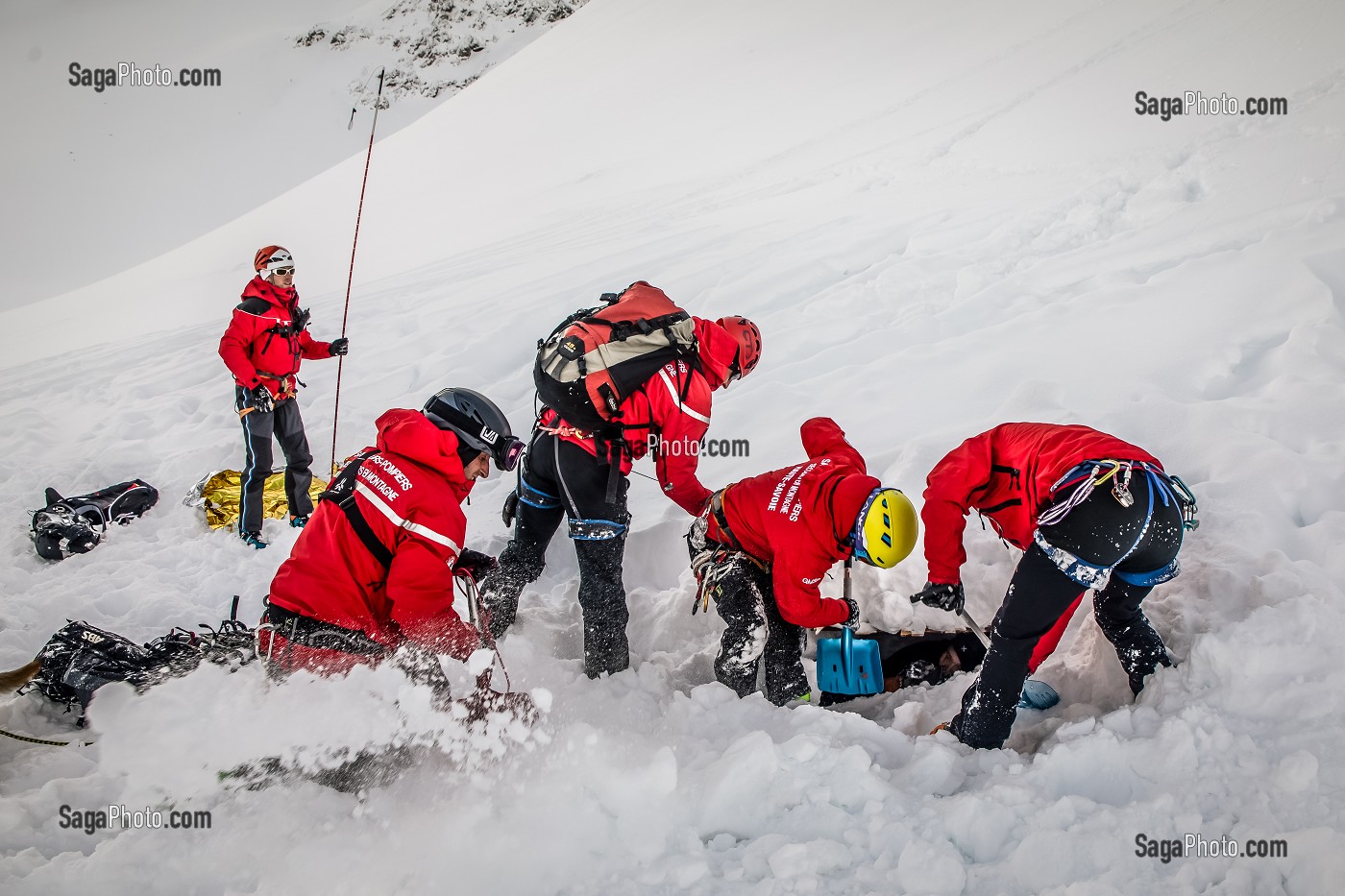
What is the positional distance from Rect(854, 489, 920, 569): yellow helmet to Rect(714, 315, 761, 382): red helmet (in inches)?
32.4

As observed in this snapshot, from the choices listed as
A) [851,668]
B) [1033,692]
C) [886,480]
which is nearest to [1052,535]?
[1033,692]

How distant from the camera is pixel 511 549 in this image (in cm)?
392

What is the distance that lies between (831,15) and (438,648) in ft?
74.8

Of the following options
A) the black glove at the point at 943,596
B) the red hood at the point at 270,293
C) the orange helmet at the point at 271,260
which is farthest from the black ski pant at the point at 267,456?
the black glove at the point at 943,596

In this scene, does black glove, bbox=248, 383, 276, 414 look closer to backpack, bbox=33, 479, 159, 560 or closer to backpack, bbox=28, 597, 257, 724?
backpack, bbox=33, 479, 159, 560

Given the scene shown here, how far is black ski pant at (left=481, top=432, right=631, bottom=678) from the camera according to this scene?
350cm

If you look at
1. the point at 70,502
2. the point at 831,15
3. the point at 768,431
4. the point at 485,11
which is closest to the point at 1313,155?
the point at 768,431

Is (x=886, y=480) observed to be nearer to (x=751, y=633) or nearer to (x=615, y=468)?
(x=751, y=633)

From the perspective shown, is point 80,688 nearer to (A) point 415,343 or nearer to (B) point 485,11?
(A) point 415,343

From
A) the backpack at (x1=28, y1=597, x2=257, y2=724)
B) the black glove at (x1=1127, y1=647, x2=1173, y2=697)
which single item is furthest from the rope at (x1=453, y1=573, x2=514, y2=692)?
the black glove at (x1=1127, y1=647, x2=1173, y2=697)

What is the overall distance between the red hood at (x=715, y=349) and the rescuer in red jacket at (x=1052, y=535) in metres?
1.00

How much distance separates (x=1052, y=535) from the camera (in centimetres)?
268

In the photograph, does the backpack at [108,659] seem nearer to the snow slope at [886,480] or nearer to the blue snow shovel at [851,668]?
the snow slope at [886,480]

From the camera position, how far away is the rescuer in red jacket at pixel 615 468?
3.37 m
